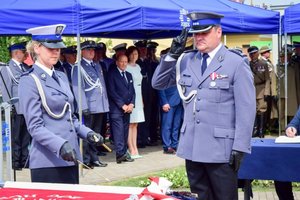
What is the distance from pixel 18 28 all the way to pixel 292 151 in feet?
14.4

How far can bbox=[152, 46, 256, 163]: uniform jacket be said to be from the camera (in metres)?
4.06

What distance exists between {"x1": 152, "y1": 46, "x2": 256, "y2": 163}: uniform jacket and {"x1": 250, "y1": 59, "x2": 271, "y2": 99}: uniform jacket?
845 cm

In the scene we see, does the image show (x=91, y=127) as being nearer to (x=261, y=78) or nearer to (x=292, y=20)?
(x=292, y=20)

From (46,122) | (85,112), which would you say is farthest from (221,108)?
(85,112)

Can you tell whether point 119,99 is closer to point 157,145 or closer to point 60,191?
point 157,145

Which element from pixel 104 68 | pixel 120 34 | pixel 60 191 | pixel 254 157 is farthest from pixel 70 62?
pixel 60 191

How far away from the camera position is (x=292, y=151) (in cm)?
530

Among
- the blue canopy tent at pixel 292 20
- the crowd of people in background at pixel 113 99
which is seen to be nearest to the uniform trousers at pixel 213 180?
the crowd of people in background at pixel 113 99

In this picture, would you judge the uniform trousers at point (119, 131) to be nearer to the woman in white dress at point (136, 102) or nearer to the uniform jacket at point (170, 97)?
the woman in white dress at point (136, 102)

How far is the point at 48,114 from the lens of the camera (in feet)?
13.4

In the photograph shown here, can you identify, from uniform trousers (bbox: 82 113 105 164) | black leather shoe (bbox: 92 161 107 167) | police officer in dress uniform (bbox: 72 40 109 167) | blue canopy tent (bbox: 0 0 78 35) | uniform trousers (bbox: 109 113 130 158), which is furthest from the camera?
uniform trousers (bbox: 109 113 130 158)

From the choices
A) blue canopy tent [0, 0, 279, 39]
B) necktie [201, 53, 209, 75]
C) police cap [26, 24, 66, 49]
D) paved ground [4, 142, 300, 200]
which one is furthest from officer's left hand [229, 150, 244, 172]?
blue canopy tent [0, 0, 279, 39]

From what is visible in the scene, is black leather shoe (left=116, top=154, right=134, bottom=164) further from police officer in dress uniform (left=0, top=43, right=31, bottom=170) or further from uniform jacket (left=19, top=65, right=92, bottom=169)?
uniform jacket (left=19, top=65, right=92, bottom=169)

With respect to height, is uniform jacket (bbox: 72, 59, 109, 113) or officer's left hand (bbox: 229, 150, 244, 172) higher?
uniform jacket (bbox: 72, 59, 109, 113)
